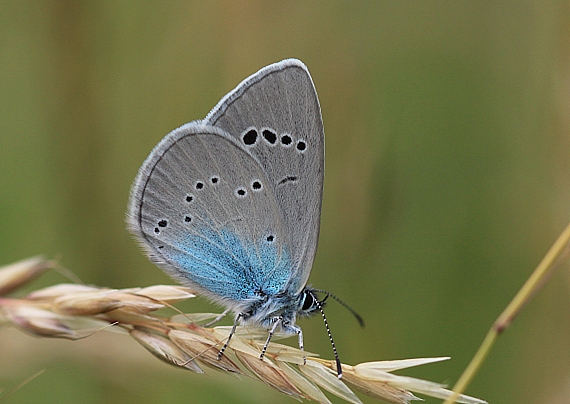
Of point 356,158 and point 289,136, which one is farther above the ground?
point 289,136

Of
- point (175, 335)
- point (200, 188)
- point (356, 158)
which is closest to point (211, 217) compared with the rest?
point (200, 188)

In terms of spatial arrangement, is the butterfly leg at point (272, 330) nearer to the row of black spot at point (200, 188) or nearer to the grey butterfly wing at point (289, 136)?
the grey butterfly wing at point (289, 136)

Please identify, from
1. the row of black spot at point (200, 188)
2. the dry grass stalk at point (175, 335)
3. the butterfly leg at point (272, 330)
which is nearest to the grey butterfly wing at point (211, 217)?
the row of black spot at point (200, 188)

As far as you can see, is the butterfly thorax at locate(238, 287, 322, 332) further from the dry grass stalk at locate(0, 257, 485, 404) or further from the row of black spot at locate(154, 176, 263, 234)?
the row of black spot at locate(154, 176, 263, 234)

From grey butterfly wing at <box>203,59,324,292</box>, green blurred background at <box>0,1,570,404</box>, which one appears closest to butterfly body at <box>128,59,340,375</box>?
grey butterfly wing at <box>203,59,324,292</box>

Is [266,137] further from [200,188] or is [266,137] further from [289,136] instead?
[200,188]
